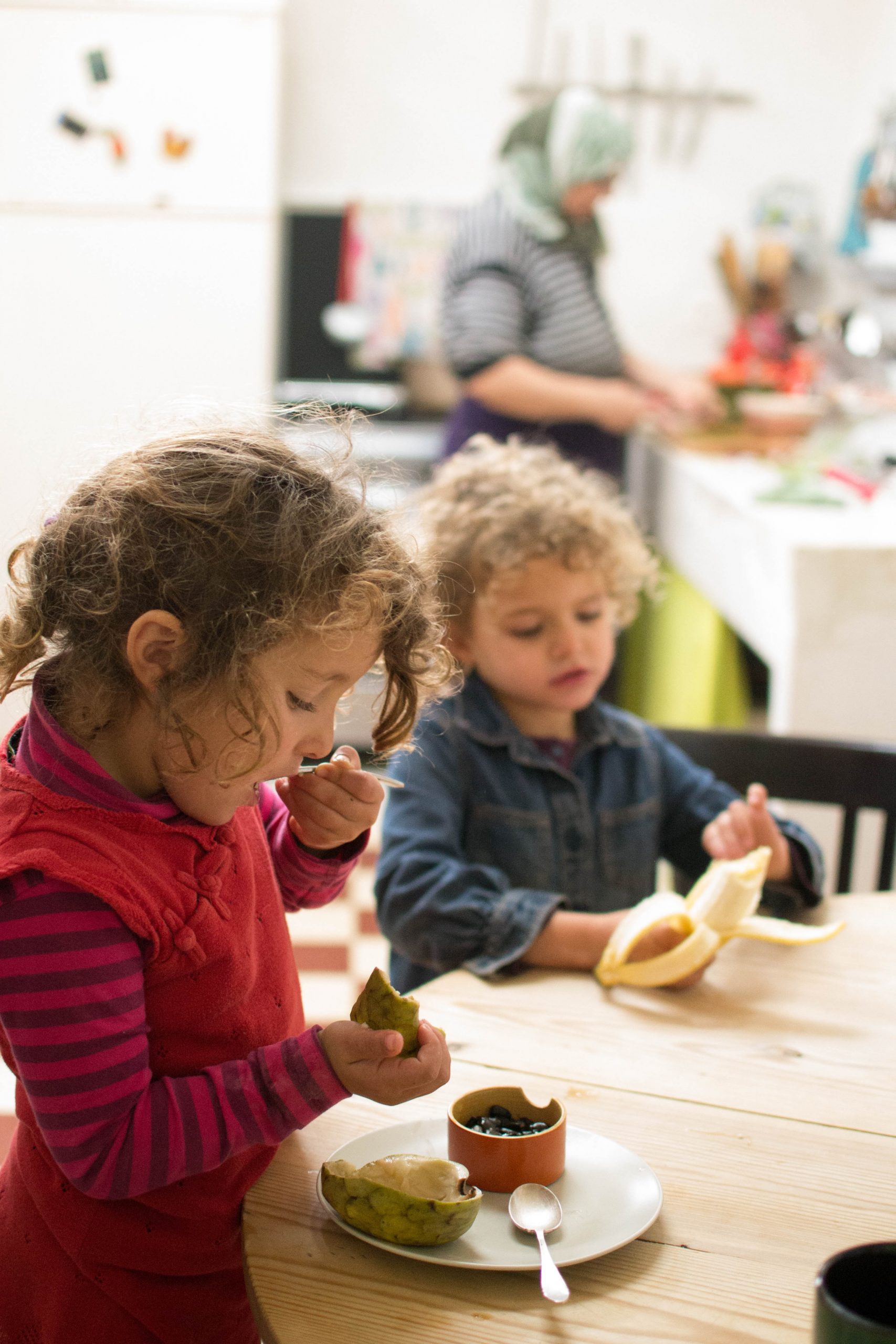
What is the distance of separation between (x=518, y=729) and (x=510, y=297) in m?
1.67

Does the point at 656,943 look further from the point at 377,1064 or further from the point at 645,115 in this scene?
the point at 645,115

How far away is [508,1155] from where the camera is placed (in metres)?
0.72

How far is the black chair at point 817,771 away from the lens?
1.41m

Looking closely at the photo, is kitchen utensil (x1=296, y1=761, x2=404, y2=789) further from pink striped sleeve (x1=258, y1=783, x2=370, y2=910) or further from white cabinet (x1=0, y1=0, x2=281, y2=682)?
white cabinet (x1=0, y1=0, x2=281, y2=682)

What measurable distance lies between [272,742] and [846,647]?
61.3 inches

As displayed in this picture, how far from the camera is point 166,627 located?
728 millimetres

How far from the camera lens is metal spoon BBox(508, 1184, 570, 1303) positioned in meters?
0.65

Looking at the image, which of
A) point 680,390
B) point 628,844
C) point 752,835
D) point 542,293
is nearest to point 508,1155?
point 752,835


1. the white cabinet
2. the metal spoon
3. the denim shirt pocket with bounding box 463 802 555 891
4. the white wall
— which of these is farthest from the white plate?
the white wall

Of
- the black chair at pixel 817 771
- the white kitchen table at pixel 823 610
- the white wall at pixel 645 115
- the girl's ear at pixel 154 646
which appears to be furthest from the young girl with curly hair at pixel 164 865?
the white wall at pixel 645 115

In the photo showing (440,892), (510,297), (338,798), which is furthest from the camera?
(510,297)

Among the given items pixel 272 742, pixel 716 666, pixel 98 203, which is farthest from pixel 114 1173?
pixel 98 203

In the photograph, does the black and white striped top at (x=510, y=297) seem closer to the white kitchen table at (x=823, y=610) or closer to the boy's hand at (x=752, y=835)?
the white kitchen table at (x=823, y=610)

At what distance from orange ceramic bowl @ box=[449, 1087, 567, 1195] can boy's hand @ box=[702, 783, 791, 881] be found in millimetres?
509
